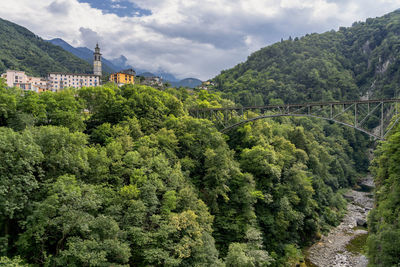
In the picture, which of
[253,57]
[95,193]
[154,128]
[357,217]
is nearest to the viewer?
[95,193]

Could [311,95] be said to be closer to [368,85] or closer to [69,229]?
A: [368,85]

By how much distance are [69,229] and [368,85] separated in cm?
10149

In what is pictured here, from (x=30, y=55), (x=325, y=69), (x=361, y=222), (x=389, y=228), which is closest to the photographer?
(x=389, y=228)

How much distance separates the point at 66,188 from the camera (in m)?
14.5

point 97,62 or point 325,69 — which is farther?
point 325,69

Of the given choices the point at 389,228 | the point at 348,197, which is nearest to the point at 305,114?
the point at 389,228

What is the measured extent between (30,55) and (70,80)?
45.9 meters

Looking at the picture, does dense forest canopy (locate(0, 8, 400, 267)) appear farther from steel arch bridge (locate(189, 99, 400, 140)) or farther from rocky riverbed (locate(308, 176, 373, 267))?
steel arch bridge (locate(189, 99, 400, 140))

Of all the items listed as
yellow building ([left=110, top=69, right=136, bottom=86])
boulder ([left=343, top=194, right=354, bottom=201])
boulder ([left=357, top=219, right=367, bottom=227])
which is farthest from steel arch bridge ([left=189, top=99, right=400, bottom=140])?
yellow building ([left=110, top=69, right=136, bottom=86])

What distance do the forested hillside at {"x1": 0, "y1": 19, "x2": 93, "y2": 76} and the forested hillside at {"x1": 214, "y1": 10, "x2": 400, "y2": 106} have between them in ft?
222

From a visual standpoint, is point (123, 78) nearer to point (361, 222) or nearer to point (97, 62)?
point (97, 62)

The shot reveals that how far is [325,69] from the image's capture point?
89.2m

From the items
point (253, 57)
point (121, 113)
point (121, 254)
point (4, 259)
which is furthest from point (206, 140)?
point (253, 57)

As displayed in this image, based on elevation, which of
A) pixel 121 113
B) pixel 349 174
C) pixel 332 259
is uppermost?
pixel 121 113
